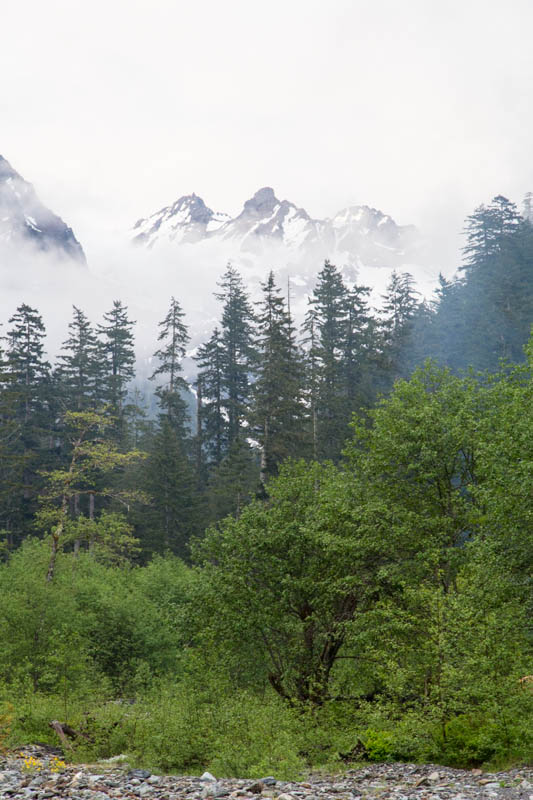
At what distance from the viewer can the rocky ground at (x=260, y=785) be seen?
1020cm

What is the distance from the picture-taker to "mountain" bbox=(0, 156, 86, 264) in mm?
158375

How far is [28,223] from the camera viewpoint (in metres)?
162

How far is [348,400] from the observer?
53000 millimetres

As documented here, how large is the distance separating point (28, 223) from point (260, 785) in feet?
564

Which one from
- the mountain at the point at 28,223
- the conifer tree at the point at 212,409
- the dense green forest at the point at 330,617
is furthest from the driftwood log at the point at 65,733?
the mountain at the point at 28,223

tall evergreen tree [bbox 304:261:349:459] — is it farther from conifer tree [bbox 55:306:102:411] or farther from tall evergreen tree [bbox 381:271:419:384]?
conifer tree [bbox 55:306:102:411]

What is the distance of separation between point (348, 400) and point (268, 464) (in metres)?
11.7

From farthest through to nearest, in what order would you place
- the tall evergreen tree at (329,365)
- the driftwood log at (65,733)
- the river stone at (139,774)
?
the tall evergreen tree at (329,365), the driftwood log at (65,733), the river stone at (139,774)

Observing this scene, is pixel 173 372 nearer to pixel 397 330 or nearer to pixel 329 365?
pixel 329 365

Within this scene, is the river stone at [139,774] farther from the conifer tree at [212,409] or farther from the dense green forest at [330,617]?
the conifer tree at [212,409]

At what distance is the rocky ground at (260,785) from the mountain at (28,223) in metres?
160

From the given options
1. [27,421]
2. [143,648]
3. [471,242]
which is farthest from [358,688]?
[471,242]

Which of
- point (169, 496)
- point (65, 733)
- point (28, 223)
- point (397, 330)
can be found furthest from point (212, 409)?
point (28, 223)

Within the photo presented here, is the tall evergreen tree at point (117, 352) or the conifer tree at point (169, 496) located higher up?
the tall evergreen tree at point (117, 352)
